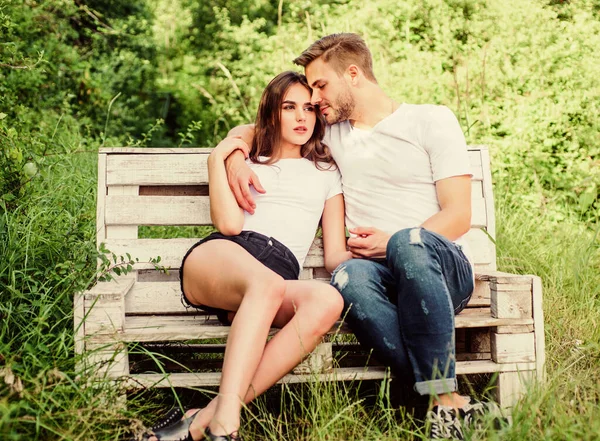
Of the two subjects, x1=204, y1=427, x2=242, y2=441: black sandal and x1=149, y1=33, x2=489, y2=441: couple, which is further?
x1=149, y1=33, x2=489, y2=441: couple

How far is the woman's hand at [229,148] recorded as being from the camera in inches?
102

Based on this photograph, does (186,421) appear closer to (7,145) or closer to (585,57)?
(7,145)

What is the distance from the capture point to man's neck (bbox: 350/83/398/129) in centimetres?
284

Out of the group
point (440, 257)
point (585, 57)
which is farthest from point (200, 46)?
point (440, 257)

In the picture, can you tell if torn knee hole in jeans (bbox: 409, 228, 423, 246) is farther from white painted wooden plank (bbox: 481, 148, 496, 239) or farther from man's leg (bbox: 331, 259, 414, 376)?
white painted wooden plank (bbox: 481, 148, 496, 239)

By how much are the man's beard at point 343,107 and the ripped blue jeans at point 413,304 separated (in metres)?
0.74

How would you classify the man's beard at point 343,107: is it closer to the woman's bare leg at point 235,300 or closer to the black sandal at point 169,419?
the woman's bare leg at point 235,300

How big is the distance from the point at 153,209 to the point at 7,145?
2.15ft

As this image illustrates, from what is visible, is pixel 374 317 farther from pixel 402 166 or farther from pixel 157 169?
pixel 157 169

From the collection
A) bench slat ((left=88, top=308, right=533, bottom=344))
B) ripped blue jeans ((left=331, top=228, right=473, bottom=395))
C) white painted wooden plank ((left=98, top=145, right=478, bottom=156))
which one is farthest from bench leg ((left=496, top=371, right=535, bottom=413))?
white painted wooden plank ((left=98, top=145, right=478, bottom=156))

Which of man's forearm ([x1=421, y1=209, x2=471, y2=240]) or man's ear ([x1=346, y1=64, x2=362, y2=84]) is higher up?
man's ear ([x1=346, y1=64, x2=362, y2=84])

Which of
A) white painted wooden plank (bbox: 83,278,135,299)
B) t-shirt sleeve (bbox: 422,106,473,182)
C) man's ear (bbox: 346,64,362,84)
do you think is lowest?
white painted wooden plank (bbox: 83,278,135,299)

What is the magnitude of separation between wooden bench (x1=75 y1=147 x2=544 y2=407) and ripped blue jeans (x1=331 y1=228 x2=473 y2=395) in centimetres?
11

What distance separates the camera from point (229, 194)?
2.52 metres
